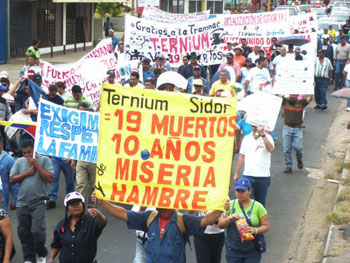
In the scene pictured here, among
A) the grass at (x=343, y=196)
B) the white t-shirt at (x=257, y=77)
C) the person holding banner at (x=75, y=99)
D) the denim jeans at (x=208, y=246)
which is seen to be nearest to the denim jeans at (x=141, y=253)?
the denim jeans at (x=208, y=246)

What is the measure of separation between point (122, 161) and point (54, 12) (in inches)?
1070

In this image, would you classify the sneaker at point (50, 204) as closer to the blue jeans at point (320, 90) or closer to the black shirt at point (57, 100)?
the black shirt at point (57, 100)

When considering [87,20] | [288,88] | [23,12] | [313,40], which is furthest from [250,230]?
[87,20]

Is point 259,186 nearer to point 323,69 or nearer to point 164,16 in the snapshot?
point 323,69

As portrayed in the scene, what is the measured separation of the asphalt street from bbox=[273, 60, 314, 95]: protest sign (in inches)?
55.1

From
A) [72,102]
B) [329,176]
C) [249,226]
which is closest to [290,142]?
[329,176]

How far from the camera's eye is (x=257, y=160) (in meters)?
8.89

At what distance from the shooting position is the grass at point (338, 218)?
31.4 feet

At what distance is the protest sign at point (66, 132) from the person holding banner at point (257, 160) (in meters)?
1.98

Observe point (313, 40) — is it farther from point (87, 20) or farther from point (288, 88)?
point (87, 20)

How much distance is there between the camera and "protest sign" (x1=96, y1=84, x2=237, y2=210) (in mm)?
5828

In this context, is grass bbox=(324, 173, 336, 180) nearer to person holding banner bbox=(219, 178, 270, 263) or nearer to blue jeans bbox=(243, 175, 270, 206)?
blue jeans bbox=(243, 175, 270, 206)

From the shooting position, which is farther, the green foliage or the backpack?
the green foliage

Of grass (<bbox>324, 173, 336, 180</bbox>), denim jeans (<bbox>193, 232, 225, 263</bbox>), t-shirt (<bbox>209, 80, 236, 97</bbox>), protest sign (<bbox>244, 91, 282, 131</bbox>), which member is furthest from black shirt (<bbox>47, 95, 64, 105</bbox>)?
grass (<bbox>324, 173, 336, 180</bbox>)
